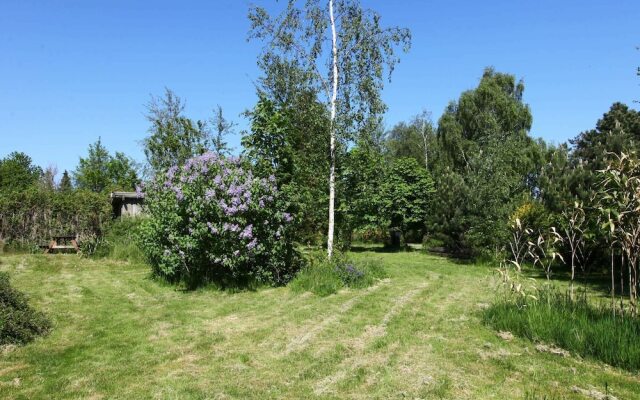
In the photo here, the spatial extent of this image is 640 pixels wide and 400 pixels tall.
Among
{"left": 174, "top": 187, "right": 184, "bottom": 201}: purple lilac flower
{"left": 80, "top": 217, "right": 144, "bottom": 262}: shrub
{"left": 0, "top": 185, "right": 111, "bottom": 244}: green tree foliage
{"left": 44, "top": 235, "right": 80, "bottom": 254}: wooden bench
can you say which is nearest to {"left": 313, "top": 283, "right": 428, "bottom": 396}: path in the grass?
{"left": 174, "top": 187, "right": 184, "bottom": 201}: purple lilac flower

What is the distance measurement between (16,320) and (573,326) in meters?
8.23

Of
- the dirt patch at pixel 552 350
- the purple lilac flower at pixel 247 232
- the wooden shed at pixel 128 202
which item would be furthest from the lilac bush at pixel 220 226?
the wooden shed at pixel 128 202

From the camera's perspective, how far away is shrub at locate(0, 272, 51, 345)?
260 inches

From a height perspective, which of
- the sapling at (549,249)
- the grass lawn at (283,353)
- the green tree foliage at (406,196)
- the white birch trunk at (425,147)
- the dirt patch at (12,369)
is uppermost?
the white birch trunk at (425,147)

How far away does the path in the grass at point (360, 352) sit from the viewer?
203 inches

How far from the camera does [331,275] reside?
11.6 meters

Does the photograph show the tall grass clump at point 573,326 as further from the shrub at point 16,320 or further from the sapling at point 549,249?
the shrub at point 16,320

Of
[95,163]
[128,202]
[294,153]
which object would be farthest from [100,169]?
[294,153]

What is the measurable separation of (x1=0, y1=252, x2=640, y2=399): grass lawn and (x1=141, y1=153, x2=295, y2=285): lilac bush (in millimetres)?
872

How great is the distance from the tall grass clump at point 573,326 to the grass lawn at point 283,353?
9.8 inches

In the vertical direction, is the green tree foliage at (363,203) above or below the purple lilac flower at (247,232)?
above

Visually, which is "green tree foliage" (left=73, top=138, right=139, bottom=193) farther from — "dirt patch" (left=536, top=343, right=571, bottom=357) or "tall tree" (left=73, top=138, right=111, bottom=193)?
"dirt patch" (left=536, top=343, right=571, bottom=357)

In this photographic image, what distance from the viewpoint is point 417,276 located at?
1411 centimetres

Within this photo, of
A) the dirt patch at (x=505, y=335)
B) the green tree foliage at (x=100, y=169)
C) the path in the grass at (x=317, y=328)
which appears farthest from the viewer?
the green tree foliage at (x=100, y=169)
